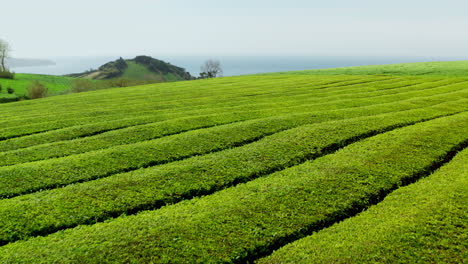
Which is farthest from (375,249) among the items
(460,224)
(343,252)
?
(460,224)

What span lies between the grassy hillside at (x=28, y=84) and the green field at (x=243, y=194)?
64.8 metres

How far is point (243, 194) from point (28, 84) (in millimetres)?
88493

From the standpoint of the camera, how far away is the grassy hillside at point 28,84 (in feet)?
241

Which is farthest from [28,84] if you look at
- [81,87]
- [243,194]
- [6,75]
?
[243,194]

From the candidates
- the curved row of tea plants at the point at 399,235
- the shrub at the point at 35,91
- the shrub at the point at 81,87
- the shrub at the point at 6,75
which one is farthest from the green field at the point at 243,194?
the shrub at the point at 6,75

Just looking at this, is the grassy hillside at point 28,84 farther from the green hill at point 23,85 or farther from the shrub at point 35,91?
the shrub at point 35,91

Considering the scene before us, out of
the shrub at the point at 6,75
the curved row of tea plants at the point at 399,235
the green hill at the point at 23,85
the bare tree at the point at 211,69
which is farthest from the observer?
the bare tree at the point at 211,69

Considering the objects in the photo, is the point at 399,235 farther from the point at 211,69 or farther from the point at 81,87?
the point at 211,69

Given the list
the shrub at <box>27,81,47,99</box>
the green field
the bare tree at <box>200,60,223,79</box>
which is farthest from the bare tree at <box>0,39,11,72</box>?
the green field

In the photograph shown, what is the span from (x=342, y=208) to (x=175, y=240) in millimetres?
5680

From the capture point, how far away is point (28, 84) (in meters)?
79.1

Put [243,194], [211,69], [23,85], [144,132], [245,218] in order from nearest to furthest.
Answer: [245,218]
[243,194]
[144,132]
[23,85]
[211,69]

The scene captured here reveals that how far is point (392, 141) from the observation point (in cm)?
1589

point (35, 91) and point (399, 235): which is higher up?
point (35, 91)
